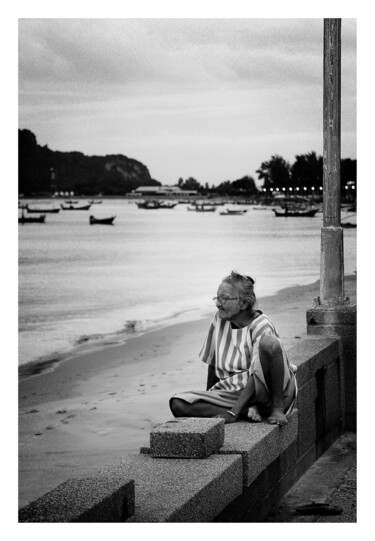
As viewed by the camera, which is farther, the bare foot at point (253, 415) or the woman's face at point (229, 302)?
the woman's face at point (229, 302)

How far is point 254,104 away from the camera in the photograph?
30.1ft

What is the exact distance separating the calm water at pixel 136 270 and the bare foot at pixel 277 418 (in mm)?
9244

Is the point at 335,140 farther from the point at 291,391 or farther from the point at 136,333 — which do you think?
the point at 136,333

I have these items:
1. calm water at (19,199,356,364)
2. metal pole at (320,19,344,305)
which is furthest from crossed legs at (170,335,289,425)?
calm water at (19,199,356,364)

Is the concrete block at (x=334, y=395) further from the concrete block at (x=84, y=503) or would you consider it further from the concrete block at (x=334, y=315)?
the concrete block at (x=84, y=503)

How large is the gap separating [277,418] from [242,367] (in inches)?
14.2

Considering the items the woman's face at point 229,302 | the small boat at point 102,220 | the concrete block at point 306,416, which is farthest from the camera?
the small boat at point 102,220

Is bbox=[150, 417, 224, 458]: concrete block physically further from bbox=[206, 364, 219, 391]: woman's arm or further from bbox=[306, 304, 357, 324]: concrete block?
bbox=[306, 304, 357, 324]: concrete block

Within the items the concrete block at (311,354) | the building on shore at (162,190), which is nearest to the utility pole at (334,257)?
the concrete block at (311,354)

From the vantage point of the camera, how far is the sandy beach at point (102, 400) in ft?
27.7

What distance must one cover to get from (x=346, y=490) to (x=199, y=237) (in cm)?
4851

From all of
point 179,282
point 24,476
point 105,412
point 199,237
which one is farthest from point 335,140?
point 199,237

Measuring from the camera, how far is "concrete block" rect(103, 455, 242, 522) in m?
3.64

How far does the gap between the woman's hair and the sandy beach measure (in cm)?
128
